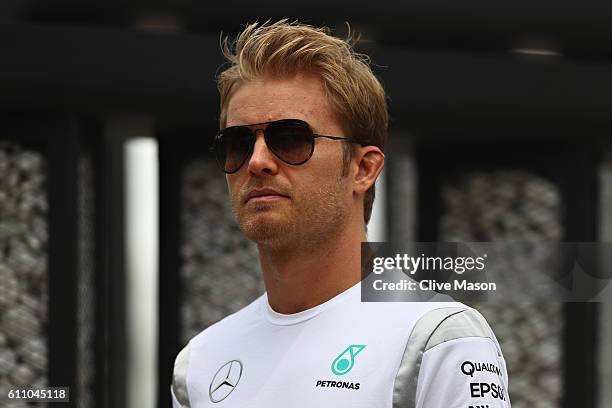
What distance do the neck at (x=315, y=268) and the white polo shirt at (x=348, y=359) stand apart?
34 millimetres

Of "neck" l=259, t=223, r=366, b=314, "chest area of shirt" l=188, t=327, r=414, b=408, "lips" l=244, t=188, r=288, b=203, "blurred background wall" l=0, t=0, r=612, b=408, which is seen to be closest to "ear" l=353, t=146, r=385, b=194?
"neck" l=259, t=223, r=366, b=314

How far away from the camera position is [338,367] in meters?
2.91

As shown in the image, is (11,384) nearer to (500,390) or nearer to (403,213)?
(403,213)

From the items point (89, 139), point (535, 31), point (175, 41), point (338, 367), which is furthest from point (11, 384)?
point (535, 31)

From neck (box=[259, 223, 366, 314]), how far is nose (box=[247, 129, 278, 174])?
225 mm

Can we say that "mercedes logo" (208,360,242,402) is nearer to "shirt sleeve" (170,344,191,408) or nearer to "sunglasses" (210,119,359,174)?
"shirt sleeve" (170,344,191,408)

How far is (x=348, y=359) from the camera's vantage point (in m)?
2.90

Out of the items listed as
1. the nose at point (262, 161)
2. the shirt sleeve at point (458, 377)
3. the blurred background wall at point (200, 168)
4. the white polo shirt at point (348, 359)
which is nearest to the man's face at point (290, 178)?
the nose at point (262, 161)

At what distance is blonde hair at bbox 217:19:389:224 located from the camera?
3.00 metres

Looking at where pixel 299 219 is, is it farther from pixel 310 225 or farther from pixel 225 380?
pixel 225 380

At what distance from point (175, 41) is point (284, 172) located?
2796 mm

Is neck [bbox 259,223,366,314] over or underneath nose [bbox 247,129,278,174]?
underneath

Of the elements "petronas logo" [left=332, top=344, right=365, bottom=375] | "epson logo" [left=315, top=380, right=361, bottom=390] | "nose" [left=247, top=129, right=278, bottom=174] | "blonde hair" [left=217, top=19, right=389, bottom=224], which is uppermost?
"blonde hair" [left=217, top=19, right=389, bottom=224]

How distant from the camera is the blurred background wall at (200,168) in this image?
5422mm
